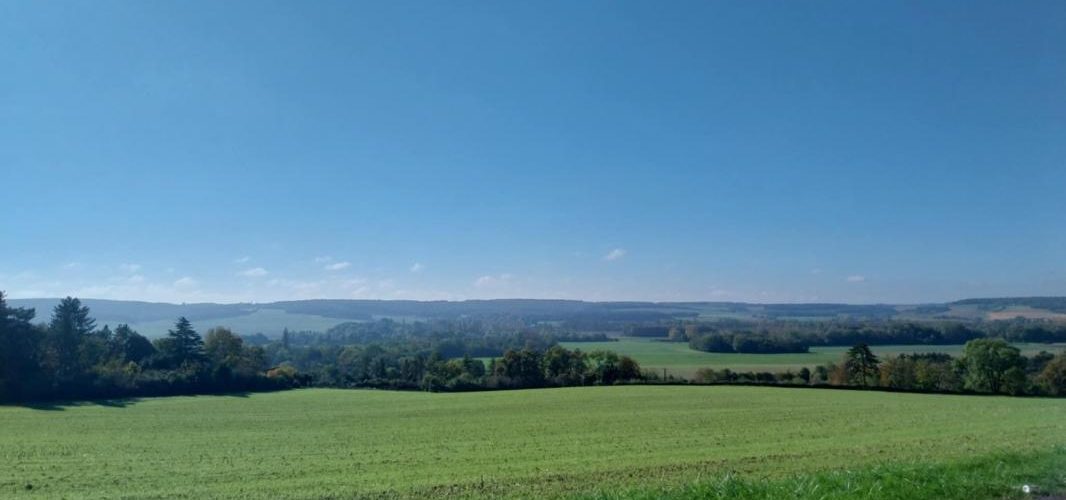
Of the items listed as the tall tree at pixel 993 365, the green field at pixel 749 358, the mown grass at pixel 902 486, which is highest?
the mown grass at pixel 902 486

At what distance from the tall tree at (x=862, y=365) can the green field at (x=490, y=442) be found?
13566mm

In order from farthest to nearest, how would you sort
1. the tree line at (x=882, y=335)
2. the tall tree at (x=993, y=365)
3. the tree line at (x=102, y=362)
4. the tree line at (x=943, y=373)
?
the tree line at (x=102, y=362) < the tall tree at (x=993, y=365) < the tree line at (x=943, y=373) < the tree line at (x=882, y=335)

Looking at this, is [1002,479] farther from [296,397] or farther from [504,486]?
[296,397]

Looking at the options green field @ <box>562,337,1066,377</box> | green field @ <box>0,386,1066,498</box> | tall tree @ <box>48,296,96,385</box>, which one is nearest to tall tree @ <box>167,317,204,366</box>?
tall tree @ <box>48,296,96,385</box>

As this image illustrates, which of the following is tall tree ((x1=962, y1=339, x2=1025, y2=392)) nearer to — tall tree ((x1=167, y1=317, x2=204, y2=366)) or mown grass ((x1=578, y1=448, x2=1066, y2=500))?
mown grass ((x1=578, y1=448, x2=1066, y2=500))

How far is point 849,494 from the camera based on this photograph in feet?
30.2

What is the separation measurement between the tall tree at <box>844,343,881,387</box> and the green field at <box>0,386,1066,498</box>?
44.5 ft

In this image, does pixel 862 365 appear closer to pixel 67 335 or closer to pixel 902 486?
pixel 902 486

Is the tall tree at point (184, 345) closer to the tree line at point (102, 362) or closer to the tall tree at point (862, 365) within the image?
the tree line at point (102, 362)

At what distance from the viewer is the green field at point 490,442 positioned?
52.7 feet

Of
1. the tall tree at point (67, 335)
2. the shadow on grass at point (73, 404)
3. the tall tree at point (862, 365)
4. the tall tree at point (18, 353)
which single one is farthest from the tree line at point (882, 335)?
the tall tree at point (67, 335)

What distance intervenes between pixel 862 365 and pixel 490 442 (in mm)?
48460

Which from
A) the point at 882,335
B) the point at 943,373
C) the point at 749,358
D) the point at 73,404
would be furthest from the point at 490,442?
the point at 882,335

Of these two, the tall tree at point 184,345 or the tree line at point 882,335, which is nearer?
the tree line at point 882,335
